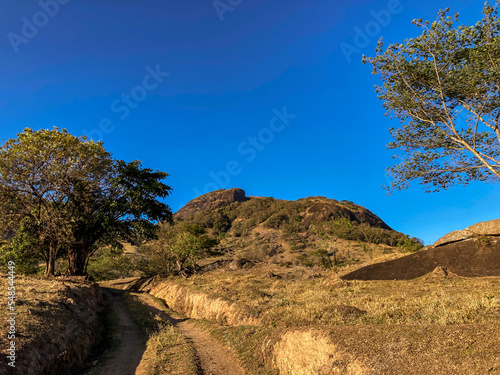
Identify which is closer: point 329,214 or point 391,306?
point 391,306

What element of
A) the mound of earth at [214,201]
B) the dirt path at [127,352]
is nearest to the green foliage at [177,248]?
the dirt path at [127,352]

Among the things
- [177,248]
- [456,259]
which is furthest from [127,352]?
[177,248]

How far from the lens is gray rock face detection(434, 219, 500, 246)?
716 inches

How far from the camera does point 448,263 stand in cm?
1894

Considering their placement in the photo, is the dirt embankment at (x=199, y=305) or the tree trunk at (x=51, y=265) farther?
the tree trunk at (x=51, y=265)

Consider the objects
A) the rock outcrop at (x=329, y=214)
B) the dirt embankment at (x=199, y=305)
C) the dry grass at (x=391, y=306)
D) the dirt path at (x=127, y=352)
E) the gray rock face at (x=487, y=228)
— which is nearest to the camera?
the dry grass at (x=391, y=306)

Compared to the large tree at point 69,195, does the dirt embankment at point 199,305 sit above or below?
below

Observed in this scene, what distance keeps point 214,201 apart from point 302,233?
3765 inches

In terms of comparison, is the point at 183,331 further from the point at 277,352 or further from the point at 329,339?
the point at 329,339

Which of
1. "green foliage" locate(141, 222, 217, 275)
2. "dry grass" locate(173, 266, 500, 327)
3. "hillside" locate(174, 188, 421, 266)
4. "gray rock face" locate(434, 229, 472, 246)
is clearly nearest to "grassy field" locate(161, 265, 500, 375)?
"dry grass" locate(173, 266, 500, 327)

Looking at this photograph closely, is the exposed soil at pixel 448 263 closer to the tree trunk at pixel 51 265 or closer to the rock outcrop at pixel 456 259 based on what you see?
the rock outcrop at pixel 456 259

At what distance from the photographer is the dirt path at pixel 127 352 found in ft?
36.6

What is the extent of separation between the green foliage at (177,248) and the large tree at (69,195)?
1071 cm

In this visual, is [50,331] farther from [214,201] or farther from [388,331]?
[214,201]
